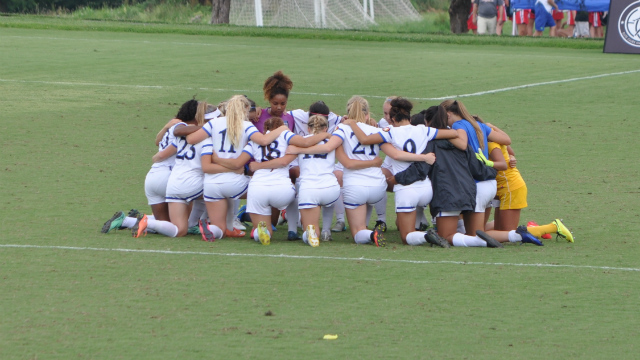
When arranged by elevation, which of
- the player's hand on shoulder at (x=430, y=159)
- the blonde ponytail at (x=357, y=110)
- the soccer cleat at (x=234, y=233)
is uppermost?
the blonde ponytail at (x=357, y=110)

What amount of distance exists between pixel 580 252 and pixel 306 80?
471 inches

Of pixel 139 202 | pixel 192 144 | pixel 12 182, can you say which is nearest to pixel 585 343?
pixel 192 144

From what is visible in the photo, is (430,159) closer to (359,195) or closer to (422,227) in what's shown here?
(359,195)

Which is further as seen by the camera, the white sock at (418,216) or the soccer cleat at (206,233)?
the white sock at (418,216)

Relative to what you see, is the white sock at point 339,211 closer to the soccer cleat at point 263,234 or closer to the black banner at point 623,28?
the soccer cleat at point 263,234

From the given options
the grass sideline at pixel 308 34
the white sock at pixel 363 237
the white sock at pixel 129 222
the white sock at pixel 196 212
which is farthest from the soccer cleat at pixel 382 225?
the grass sideline at pixel 308 34

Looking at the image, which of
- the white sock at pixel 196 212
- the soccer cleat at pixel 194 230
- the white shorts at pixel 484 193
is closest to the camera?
the white shorts at pixel 484 193

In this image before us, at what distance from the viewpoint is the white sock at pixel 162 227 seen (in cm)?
889

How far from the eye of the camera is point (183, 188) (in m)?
9.05

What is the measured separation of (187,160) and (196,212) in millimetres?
678

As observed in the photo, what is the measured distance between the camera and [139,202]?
10.7 m

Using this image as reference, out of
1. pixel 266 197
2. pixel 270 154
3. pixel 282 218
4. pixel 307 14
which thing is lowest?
pixel 282 218

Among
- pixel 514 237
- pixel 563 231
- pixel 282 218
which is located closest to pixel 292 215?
pixel 282 218

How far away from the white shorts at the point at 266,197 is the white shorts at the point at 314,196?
0.48 ft
